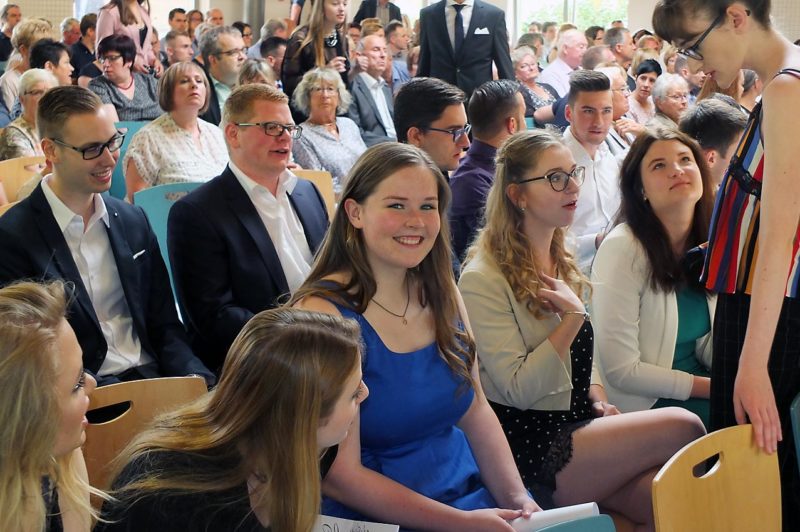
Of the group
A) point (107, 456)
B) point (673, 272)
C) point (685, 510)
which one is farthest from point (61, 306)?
point (673, 272)

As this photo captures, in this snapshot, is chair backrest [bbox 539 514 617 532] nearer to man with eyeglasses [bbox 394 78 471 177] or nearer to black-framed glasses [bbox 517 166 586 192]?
black-framed glasses [bbox 517 166 586 192]

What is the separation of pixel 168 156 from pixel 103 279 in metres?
1.85

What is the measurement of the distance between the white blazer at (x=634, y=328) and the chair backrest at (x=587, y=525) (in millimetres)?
1205

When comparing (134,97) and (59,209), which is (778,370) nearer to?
(59,209)

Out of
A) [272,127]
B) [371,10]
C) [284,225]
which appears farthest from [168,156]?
[371,10]

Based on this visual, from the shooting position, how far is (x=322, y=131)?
4992 millimetres

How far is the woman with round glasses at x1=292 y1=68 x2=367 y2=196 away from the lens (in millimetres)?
4914

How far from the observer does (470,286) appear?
232 centimetres

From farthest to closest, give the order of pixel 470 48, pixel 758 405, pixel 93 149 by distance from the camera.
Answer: pixel 470 48 → pixel 93 149 → pixel 758 405

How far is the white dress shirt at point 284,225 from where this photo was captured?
283 centimetres

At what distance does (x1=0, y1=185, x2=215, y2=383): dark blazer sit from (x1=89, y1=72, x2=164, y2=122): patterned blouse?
11.2 feet

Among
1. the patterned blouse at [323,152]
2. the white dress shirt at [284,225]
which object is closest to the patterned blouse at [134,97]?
the patterned blouse at [323,152]

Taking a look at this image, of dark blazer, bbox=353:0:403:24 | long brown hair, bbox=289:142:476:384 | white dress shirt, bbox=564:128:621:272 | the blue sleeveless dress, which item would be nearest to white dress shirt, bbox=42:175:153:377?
long brown hair, bbox=289:142:476:384

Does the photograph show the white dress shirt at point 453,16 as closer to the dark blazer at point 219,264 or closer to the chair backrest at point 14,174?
the chair backrest at point 14,174
